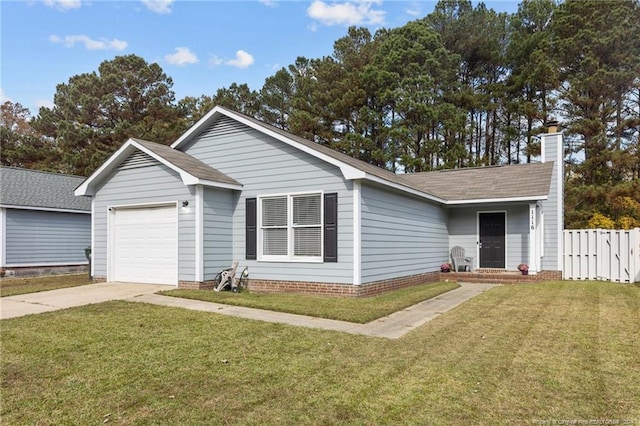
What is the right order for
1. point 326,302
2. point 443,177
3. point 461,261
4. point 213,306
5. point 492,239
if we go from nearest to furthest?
point 213,306, point 326,302, point 492,239, point 461,261, point 443,177

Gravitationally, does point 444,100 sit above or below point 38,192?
above

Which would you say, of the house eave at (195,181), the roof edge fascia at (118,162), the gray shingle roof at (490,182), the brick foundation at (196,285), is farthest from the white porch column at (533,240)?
the roof edge fascia at (118,162)

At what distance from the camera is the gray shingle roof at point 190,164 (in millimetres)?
10227

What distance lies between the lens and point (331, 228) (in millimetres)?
9648

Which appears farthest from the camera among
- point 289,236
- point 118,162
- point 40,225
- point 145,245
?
point 40,225

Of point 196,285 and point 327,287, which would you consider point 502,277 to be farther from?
point 196,285

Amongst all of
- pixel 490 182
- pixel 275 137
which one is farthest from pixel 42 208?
pixel 490 182

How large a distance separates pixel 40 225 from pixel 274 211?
37.4 ft

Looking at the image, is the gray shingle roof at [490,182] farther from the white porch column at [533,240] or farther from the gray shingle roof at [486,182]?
the white porch column at [533,240]

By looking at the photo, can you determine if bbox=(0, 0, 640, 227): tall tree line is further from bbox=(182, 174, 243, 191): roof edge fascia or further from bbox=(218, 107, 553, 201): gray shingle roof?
bbox=(182, 174, 243, 191): roof edge fascia

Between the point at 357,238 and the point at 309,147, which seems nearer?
the point at 357,238

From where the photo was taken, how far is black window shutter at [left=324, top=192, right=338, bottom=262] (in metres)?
9.60

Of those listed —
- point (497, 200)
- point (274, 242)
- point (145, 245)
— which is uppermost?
point (497, 200)

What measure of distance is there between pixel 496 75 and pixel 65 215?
27.2m
